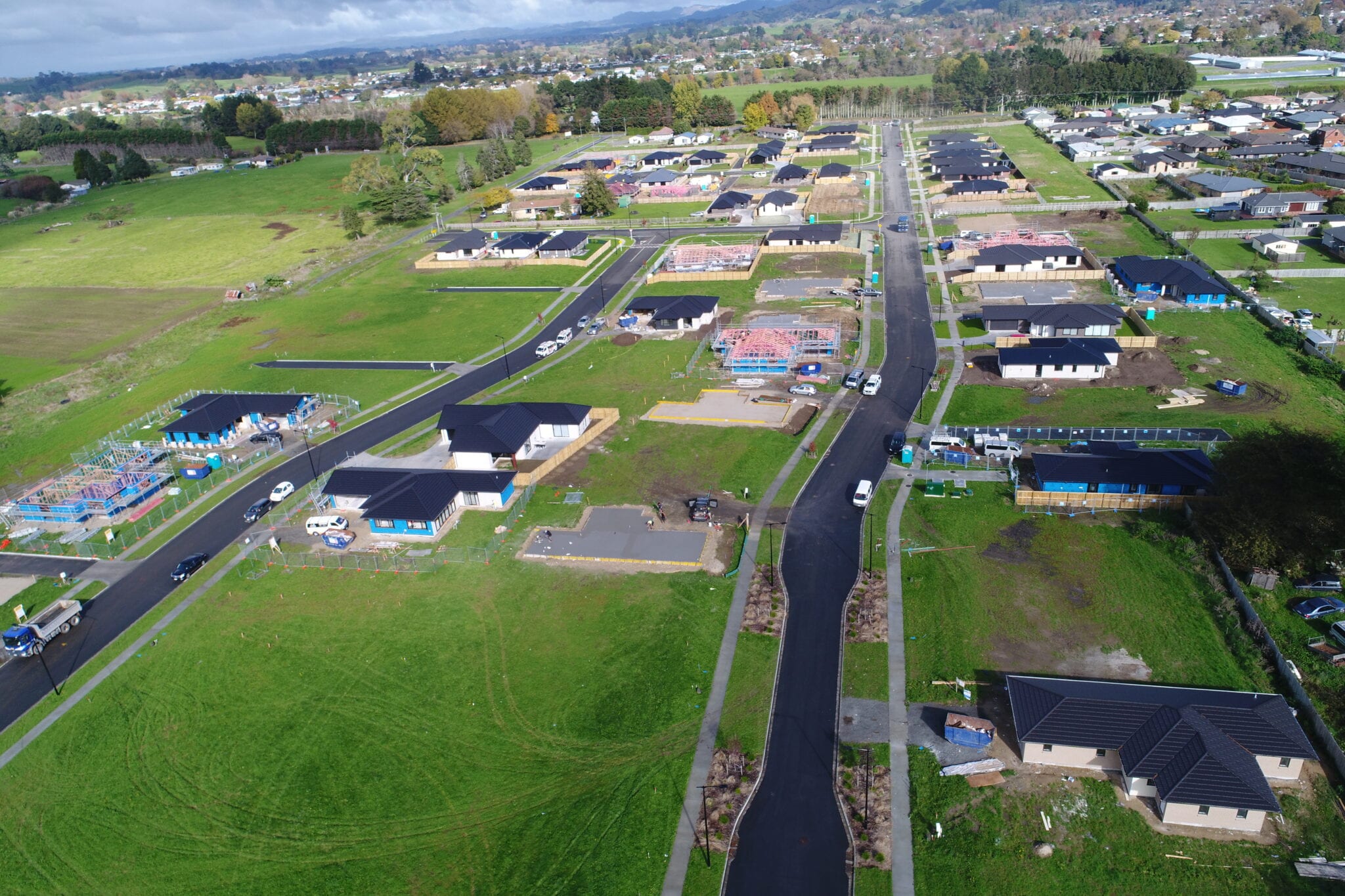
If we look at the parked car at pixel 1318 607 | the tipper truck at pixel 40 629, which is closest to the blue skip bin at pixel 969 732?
the parked car at pixel 1318 607

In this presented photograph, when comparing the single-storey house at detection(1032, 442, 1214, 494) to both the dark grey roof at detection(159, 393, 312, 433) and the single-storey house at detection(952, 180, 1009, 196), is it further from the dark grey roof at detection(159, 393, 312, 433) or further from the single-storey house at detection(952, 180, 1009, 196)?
the single-storey house at detection(952, 180, 1009, 196)

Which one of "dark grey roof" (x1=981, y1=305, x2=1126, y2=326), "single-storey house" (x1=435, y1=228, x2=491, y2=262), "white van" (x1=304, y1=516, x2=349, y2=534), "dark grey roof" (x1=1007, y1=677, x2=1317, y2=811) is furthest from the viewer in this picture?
"single-storey house" (x1=435, y1=228, x2=491, y2=262)

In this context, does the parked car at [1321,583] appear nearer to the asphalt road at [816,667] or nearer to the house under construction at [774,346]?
the asphalt road at [816,667]

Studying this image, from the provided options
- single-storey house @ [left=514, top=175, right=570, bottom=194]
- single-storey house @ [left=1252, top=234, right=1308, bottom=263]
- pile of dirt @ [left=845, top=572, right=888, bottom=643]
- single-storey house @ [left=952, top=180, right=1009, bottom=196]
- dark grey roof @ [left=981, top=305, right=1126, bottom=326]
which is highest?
single-storey house @ [left=514, top=175, right=570, bottom=194]

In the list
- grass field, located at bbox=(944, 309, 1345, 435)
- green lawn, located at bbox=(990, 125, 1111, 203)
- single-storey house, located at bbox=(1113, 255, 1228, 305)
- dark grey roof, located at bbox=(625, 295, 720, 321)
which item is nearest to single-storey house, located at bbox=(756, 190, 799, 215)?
green lawn, located at bbox=(990, 125, 1111, 203)

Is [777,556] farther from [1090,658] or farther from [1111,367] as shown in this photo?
[1111,367]

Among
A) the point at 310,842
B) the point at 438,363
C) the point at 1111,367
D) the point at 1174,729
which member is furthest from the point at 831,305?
the point at 310,842

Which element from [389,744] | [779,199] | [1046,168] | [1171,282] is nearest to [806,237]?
[779,199]
